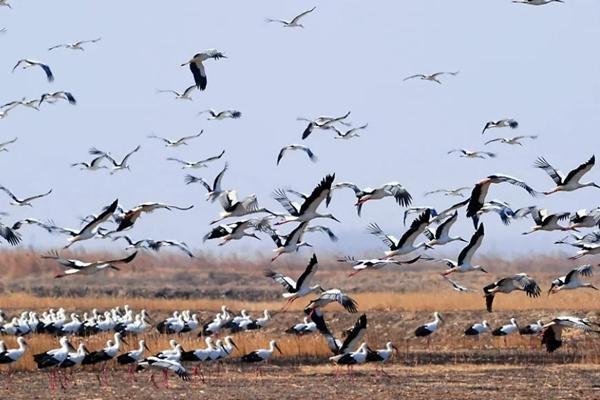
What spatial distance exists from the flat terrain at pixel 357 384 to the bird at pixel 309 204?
2694 mm

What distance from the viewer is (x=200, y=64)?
28562 mm

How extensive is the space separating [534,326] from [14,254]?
114 ft

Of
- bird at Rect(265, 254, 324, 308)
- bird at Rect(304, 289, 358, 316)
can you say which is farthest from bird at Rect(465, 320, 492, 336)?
bird at Rect(265, 254, 324, 308)

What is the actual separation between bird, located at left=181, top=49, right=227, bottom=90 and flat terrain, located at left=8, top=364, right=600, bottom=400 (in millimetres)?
5288

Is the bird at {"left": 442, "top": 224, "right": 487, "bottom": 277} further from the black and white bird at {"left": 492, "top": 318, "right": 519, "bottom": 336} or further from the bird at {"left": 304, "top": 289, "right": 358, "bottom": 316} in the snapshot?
the black and white bird at {"left": 492, "top": 318, "right": 519, "bottom": 336}

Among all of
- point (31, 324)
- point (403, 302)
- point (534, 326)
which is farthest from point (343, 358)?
point (403, 302)

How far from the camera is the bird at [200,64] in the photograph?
27875 mm

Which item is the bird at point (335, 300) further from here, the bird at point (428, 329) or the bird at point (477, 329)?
the bird at point (477, 329)

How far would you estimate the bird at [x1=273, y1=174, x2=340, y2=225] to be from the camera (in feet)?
76.5

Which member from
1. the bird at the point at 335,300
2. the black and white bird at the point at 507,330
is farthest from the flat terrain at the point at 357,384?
the black and white bird at the point at 507,330

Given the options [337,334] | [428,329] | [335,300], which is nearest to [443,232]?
[335,300]

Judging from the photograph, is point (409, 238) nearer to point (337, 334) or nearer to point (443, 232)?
point (443, 232)

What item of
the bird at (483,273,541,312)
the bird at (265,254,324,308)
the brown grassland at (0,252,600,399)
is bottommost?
the brown grassland at (0,252,600,399)

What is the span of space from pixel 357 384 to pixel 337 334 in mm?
12832
